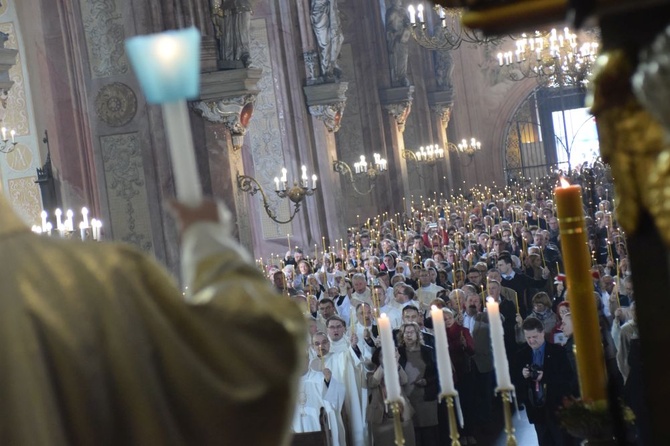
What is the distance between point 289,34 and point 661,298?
2281 cm

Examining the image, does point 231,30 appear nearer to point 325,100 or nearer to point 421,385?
point 421,385

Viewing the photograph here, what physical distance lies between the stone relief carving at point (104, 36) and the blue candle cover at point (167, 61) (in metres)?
14.5

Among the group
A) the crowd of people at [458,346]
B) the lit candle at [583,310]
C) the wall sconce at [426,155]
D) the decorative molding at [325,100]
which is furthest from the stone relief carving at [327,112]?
the lit candle at [583,310]

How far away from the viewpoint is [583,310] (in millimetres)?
2682

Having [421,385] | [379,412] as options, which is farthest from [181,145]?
[421,385]

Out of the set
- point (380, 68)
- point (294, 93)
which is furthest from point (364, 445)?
point (380, 68)

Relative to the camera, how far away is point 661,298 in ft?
7.07

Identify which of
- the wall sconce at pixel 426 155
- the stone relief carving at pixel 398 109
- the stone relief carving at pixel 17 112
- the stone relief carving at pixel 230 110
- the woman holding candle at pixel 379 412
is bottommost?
the woman holding candle at pixel 379 412

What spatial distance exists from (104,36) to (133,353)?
14731mm

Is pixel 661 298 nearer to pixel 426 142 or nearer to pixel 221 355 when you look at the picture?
pixel 221 355

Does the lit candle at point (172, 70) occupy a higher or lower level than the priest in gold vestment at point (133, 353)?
higher

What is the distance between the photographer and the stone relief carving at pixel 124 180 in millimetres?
16703

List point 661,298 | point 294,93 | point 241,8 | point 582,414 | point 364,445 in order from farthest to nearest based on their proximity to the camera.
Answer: point 294,93 < point 241,8 < point 364,445 < point 582,414 < point 661,298

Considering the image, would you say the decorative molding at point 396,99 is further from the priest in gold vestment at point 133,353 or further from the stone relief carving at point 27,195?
the priest in gold vestment at point 133,353
